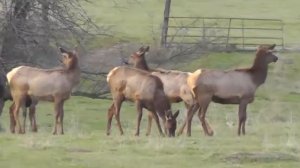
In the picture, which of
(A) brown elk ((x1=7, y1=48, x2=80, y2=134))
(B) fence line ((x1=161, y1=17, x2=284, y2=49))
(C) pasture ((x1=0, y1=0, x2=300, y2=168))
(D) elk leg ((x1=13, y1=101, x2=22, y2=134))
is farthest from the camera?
(B) fence line ((x1=161, y1=17, x2=284, y2=49))

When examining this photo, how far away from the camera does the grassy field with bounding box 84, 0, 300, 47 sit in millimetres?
56219

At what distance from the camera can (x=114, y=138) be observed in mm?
18391

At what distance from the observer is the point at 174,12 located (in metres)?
65.7

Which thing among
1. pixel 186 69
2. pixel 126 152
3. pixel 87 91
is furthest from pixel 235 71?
pixel 186 69

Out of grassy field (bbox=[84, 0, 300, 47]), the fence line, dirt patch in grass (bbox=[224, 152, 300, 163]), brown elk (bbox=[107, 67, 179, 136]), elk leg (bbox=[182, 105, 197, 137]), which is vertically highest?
grassy field (bbox=[84, 0, 300, 47])

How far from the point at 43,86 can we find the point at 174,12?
45398 millimetres

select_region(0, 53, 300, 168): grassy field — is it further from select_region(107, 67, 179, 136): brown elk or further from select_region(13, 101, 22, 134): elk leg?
select_region(13, 101, 22, 134): elk leg

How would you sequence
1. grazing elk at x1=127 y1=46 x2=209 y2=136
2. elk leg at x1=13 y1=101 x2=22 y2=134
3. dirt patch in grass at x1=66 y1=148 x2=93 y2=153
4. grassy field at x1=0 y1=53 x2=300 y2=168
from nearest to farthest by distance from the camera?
grassy field at x1=0 y1=53 x2=300 y2=168 → dirt patch in grass at x1=66 y1=148 x2=93 y2=153 → elk leg at x1=13 y1=101 x2=22 y2=134 → grazing elk at x1=127 y1=46 x2=209 y2=136

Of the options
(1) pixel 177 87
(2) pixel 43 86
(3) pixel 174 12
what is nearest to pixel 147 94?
(1) pixel 177 87

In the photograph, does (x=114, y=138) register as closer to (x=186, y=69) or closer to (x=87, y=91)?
(x=87, y=91)

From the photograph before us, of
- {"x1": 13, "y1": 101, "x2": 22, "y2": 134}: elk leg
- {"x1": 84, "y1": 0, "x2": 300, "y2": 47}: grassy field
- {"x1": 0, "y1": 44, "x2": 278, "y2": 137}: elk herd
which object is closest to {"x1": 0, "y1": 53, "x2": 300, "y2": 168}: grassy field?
{"x1": 0, "y1": 44, "x2": 278, "y2": 137}: elk herd

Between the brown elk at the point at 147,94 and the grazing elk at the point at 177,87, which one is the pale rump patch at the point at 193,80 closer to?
the grazing elk at the point at 177,87

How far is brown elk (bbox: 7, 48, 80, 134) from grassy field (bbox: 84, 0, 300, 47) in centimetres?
3020

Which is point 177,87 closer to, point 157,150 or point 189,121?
point 189,121
